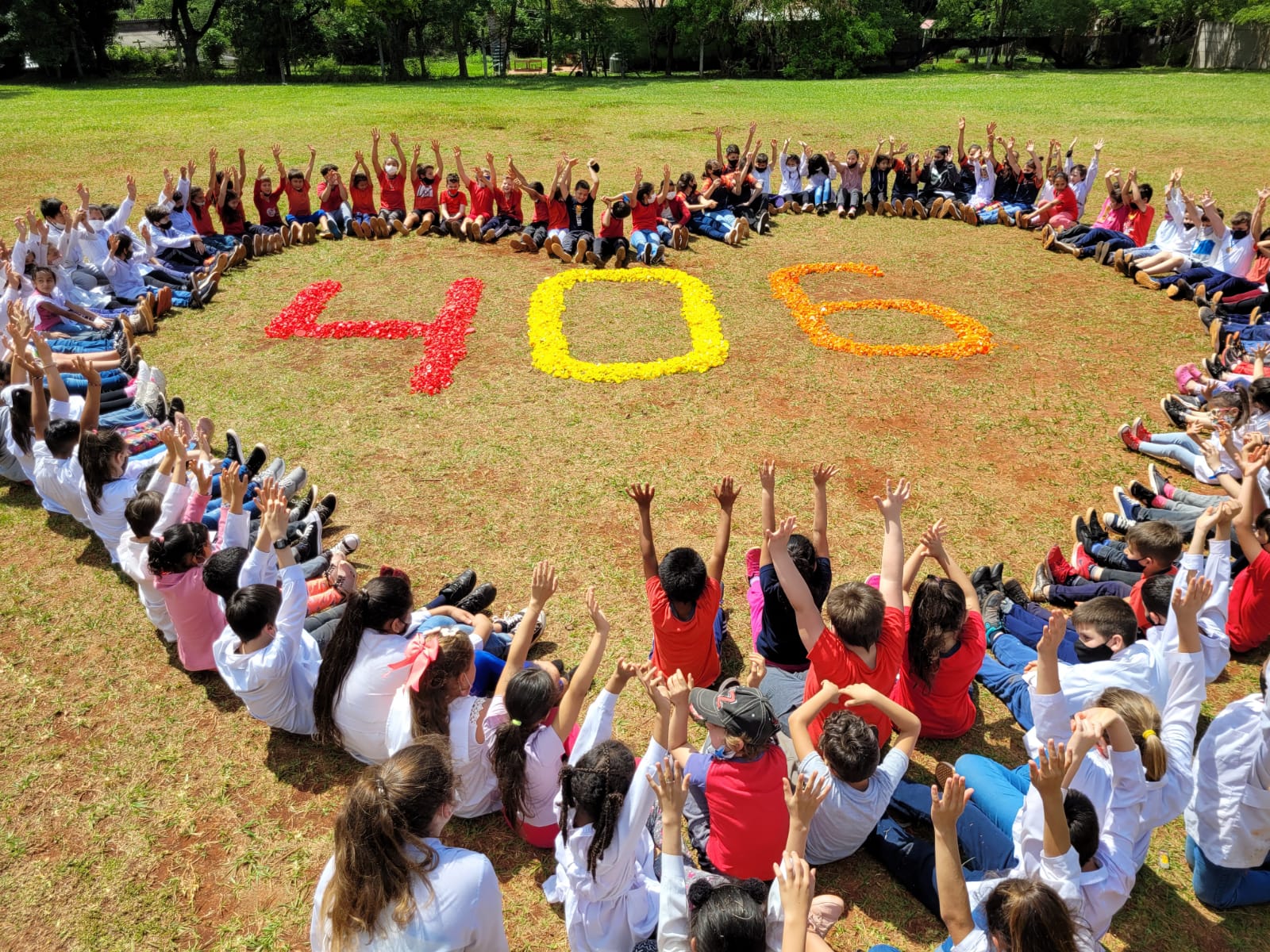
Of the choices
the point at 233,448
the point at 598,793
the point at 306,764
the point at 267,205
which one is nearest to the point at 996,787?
the point at 598,793

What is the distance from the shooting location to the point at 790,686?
6855 millimetres

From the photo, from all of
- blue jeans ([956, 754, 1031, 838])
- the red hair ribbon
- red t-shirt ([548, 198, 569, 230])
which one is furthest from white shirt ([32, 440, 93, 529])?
red t-shirt ([548, 198, 569, 230])

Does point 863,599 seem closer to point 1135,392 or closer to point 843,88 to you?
point 1135,392

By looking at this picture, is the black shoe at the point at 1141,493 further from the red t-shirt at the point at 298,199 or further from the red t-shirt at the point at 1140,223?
the red t-shirt at the point at 298,199

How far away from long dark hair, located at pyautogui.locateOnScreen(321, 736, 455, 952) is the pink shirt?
158 inches

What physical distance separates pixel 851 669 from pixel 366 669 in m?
3.61

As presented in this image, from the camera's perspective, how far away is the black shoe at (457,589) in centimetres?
834

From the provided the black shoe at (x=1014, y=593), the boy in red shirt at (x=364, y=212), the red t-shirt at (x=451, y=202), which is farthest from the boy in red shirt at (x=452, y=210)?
the black shoe at (x=1014, y=593)

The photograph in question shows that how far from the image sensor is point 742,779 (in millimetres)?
5266

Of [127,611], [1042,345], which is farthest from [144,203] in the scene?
[1042,345]

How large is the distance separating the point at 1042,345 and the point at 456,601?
11.0m

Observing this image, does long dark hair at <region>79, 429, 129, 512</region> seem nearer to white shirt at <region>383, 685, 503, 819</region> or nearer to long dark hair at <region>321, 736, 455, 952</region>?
white shirt at <region>383, 685, 503, 819</region>

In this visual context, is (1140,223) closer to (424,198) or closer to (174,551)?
(424,198)

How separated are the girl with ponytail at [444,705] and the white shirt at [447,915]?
50.4 inches
